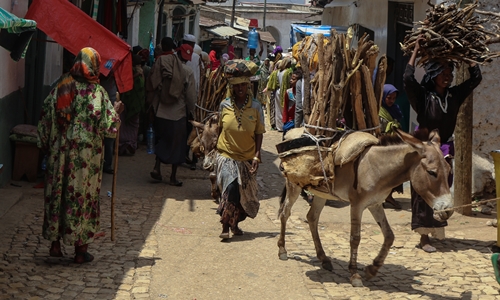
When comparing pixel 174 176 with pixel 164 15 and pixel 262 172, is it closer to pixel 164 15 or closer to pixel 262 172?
pixel 262 172

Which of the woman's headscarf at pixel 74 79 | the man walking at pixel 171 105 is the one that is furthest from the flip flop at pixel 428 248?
the man walking at pixel 171 105

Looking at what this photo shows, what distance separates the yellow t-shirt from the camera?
Answer: 7.98 metres

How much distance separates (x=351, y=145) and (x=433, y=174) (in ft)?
2.78

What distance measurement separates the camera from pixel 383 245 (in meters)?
6.65

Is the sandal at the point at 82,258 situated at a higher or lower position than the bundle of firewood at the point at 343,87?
lower

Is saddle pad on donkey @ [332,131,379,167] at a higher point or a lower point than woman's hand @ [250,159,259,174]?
higher

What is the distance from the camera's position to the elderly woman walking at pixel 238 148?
7.98 metres

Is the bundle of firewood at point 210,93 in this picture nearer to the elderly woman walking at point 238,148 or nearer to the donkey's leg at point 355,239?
the elderly woman walking at point 238,148

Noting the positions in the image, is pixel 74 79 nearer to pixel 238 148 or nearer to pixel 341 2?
pixel 238 148

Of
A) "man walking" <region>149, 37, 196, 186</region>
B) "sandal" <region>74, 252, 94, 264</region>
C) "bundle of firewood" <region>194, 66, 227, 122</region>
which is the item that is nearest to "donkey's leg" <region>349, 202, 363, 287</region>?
"sandal" <region>74, 252, 94, 264</region>

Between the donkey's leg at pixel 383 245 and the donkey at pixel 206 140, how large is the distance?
3.69 meters

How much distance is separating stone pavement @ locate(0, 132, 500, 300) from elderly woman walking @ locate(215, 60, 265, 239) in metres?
0.39

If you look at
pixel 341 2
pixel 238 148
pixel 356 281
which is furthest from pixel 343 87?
pixel 341 2

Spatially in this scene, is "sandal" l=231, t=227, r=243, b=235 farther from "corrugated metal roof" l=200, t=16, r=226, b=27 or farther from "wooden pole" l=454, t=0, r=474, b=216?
"corrugated metal roof" l=200, t=16, r=226, b=27
